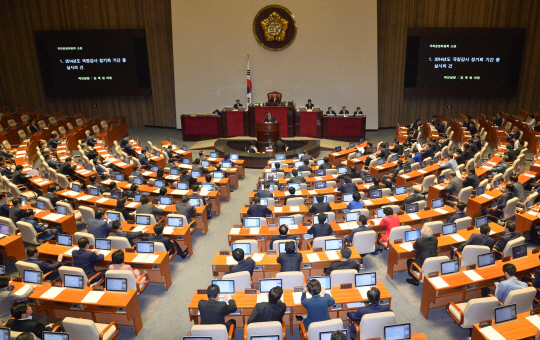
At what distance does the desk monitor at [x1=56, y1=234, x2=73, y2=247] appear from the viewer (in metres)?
7.97

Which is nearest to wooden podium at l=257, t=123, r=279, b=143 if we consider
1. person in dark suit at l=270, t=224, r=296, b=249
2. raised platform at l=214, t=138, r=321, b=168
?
raised platform at l=214, t=138, r=321, b=168

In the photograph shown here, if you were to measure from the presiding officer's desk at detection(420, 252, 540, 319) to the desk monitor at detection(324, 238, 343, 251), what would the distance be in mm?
1681

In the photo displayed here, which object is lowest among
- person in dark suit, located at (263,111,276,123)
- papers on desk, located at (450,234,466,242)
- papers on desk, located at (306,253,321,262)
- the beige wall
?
papers on desk, located at (306,253,321,262)

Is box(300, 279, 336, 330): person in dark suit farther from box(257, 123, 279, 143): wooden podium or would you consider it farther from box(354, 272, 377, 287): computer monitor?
box(257, 123, 279, 143): wooden podium

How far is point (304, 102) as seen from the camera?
70.5 ft

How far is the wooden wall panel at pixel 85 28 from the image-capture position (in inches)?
851

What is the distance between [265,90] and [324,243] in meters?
15.0

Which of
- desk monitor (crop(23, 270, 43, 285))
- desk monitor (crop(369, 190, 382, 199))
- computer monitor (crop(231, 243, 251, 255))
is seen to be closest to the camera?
desk monitor (crop(23, 270, 43, 285))

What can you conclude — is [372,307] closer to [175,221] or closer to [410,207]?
[410,207]

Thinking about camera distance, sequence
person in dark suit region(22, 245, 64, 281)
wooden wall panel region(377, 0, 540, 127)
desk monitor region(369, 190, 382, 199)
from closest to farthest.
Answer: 1. person in dark suit region(22, 245, 64, 281)
2. desk monitor region(369, 190, 382, 199)
3. wooden wall panel region(377, 0, 540, 127)

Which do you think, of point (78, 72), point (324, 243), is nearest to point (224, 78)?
point (78, 72)

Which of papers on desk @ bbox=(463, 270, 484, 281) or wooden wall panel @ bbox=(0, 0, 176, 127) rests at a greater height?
wooden wall panel @ bbox=(0, 0, 176, 127)

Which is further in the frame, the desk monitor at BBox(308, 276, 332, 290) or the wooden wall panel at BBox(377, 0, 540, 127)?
the wooden wall panel at BBox(377, 0, 540, 127)

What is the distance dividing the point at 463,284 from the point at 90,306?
6.08 meters
